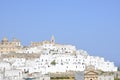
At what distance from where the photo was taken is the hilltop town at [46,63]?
54312mm

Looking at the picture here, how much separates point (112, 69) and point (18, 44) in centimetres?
2097

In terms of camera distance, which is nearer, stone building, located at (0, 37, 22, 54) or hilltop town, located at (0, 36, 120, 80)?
hilltop town, located at (0, 36, 120, 80)

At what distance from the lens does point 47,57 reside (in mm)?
66250

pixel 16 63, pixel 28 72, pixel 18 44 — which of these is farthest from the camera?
pixel 18 44

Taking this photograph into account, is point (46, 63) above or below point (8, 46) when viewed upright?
below

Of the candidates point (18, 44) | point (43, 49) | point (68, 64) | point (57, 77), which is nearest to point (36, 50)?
point (43, 49)

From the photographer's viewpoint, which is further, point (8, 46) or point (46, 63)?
point (8, 46)

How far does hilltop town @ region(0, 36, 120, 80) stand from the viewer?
54312mm

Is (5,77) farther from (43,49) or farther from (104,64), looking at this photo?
(43,49)

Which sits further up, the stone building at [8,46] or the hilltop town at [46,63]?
the stone building at [8,46]

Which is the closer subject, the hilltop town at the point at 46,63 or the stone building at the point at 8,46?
the hilltop town at the point at 46,63

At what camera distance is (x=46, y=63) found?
210 feet

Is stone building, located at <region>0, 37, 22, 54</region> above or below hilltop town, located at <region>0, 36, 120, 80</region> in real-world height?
above

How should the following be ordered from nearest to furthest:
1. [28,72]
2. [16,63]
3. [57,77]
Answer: [57,77] < [28,72] < [16,63]
